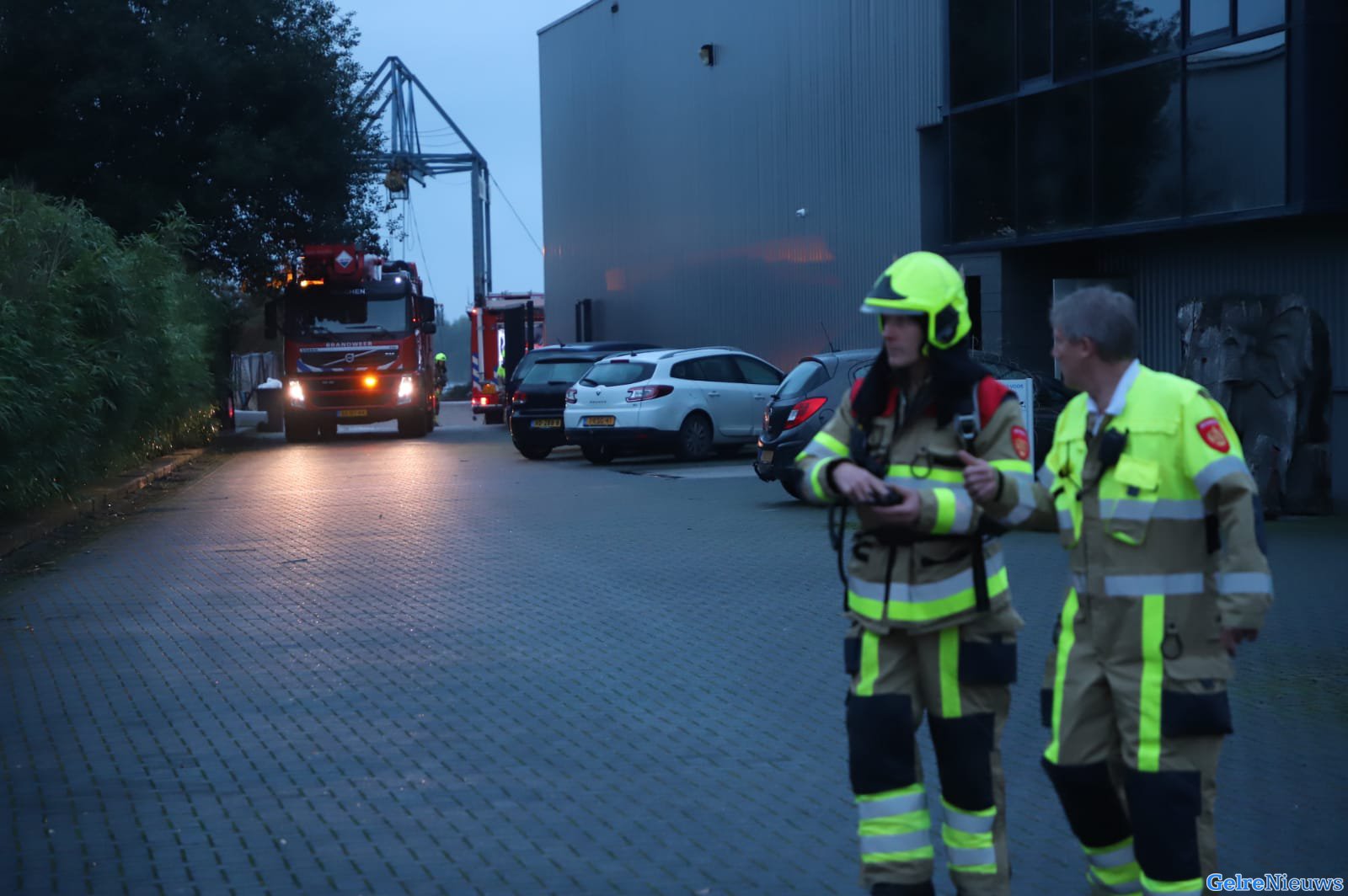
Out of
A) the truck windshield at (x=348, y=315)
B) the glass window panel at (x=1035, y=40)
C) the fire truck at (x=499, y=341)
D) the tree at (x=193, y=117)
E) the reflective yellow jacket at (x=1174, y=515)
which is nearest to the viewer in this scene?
the reflective yellow jacket at (x=1174, y=515)

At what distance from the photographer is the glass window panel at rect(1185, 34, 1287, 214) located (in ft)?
53.5

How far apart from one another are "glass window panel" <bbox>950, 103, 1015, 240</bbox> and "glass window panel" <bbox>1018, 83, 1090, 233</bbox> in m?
0.33

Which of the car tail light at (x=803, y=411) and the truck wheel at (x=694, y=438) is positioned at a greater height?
the car tail light at (x=803, y=411)

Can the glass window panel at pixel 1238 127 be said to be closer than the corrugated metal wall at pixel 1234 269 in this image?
Yes

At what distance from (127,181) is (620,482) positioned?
632 inches

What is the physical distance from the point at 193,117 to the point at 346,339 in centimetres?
545

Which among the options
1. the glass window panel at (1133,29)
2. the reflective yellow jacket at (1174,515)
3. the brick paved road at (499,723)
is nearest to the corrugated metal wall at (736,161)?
the glass window panel at (1133,29)

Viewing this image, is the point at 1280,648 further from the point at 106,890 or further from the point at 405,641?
the point at 106,890

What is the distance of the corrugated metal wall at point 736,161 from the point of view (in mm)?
28062

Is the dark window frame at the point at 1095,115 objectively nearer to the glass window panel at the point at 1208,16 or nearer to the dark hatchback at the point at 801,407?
the glass window panel at the point at 1208,16

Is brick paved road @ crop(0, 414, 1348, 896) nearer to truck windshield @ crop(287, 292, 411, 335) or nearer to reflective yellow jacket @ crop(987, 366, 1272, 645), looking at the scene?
reflective yellow jacket @ crop(987, 366, 1272, 645)

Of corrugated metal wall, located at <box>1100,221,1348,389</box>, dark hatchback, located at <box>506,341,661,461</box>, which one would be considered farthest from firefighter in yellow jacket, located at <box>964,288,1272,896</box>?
dark hatchback, located at <box>506,341,661,461</box>

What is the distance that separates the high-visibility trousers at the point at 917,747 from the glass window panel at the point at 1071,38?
1650 centimetres

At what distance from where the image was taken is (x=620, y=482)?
2067cm
